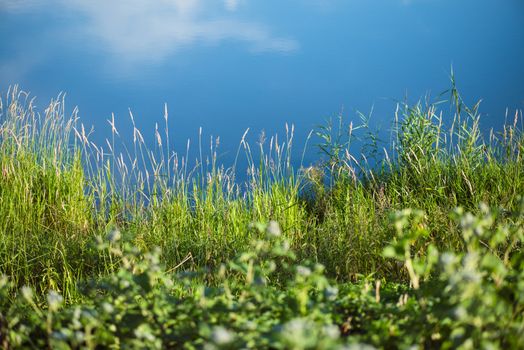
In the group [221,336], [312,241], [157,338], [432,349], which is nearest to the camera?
[221,336]

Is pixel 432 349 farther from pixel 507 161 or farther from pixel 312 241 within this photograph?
pixel 507 161

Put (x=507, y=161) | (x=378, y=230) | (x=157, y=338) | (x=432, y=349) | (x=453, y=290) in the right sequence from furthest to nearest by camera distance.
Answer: (x=507, y=161) → (x=378, y=230) → (x=432, y=349) → (x=157, y=338) → (x=453, y=290)

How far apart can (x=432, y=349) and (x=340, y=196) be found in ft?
10.7

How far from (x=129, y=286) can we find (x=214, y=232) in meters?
2.54

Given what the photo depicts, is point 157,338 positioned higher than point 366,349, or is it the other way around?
point 366,349

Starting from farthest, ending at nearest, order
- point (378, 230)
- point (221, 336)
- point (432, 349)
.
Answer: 1. point (378, 230)
2. point (432, 349)
3. point (221, 336)

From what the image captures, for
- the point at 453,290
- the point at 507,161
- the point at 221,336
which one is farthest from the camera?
the point at 507,161

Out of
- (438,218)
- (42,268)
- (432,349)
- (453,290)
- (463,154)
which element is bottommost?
(42,268)

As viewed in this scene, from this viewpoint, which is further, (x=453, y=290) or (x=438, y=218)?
(x=438, y=218)

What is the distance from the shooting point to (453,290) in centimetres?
158

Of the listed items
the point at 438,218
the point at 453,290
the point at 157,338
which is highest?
the point at 438,218

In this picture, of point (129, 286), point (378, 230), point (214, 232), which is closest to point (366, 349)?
point (129, 286)

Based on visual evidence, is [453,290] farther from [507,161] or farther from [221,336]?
[507,161]

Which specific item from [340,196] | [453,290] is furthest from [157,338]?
[340,196]
